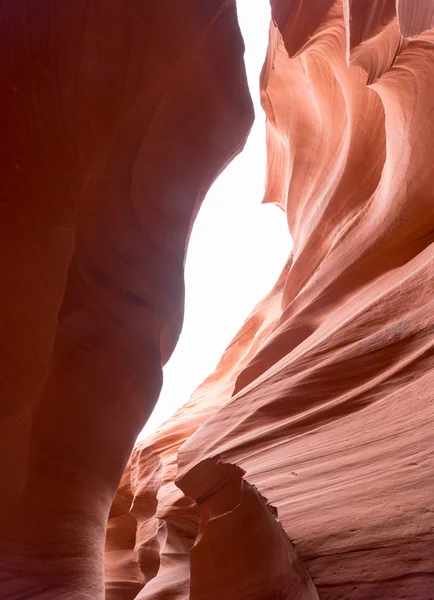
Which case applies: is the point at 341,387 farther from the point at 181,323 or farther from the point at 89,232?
the point at 89,232

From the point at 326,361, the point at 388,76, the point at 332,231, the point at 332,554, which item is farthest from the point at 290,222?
the point at 332,554

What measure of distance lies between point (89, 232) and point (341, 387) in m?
1.10

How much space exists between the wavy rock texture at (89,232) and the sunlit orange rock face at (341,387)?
17.0 inches

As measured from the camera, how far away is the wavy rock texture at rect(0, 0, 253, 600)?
5.21 ft

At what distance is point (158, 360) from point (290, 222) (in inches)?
89.1

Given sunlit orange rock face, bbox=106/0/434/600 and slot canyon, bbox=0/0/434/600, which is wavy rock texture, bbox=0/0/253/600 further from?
sunlit orange rock face, bbox=106/0/434/600

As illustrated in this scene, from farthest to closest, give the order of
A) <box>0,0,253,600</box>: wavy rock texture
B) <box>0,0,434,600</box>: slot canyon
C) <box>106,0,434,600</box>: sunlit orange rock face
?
<box>0,0,253,600</box>: wavy rock texture → <box>0,0,434,600</box>: slot canyon → <box>106,0,434,600</box>: sunlit orange rock face

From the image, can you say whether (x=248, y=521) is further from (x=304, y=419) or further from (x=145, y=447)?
(x=145, y=447)

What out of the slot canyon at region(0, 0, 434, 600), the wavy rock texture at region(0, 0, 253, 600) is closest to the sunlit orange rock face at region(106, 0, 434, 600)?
the slot canyon at region(0, 0, 434, 600)

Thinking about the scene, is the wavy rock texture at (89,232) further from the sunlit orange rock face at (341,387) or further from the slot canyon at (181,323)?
the sunlit orange rock face at (341,387)

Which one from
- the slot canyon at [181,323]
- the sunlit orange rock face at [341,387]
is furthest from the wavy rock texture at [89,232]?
the sunlit orange rock face at [341,387]

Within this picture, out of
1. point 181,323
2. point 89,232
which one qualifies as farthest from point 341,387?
point 89,232

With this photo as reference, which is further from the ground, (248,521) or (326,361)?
(326,361)

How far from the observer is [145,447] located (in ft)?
15.6
